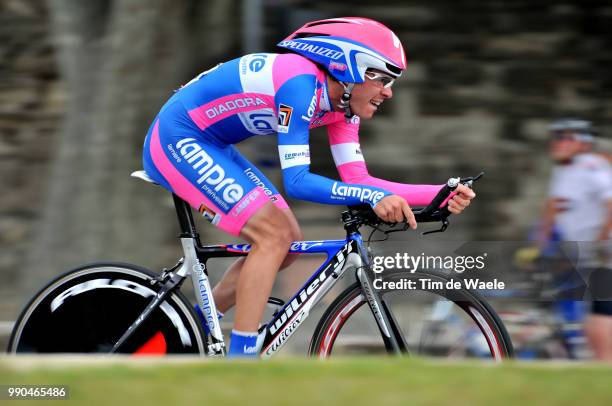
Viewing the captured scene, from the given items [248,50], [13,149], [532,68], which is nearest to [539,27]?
[532,68]

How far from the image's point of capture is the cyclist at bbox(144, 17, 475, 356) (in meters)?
4.96

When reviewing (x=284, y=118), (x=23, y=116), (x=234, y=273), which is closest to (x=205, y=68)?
(x=23, y=116)

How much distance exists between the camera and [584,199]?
24.5 ft

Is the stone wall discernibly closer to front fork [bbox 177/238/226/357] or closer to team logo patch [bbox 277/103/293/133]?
front fork [bbox 177/238/226/357]

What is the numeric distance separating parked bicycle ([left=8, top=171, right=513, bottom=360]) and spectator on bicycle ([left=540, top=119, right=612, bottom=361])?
2157 millimetres

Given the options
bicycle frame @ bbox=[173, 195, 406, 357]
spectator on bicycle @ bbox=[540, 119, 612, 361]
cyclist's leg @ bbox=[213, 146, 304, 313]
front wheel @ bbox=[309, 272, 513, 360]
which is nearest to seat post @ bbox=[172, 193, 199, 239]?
bicycle frame @ bbox=[173, 195, 406, 357]

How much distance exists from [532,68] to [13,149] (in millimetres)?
6456

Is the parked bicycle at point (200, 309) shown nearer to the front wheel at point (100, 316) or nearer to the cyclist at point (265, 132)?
the front wheel at point (100, 316)

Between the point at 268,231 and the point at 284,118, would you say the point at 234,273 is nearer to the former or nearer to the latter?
the point at 268,231

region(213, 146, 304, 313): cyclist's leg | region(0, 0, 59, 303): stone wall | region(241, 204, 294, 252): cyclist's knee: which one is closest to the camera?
region(241, 204, 294, 252): cyclist's knee

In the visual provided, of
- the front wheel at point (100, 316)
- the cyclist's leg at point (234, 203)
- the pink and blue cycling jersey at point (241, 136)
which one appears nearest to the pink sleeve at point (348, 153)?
the pink and blue cycling jersey at point (241, 136)

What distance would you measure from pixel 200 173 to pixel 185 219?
25cm

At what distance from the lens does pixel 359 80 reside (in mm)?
5133

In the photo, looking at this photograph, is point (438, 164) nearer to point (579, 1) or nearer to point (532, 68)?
point (532, 68)
